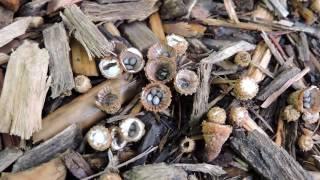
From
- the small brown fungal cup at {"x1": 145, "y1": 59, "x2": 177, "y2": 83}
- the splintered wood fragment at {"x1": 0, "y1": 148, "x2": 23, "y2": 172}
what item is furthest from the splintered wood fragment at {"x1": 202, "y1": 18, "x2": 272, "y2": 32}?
the splintered wood fragment at {"x1": 0, "y1": 148, "x2": 23, "y2": 172}

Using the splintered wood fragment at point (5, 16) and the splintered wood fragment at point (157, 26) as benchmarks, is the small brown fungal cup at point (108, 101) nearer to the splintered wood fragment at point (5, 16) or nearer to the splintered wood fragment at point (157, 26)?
the splintered wood fragment at point (157, 26)

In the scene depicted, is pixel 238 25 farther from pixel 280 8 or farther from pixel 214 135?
pixel 214 135

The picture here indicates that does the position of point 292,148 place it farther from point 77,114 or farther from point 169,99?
point 77,114

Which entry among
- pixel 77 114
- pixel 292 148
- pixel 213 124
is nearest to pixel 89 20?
pixel 77 114

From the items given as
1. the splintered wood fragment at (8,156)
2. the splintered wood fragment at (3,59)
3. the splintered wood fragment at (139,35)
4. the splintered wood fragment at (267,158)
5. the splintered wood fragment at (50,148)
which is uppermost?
the splintered wood fragment at (3,59)

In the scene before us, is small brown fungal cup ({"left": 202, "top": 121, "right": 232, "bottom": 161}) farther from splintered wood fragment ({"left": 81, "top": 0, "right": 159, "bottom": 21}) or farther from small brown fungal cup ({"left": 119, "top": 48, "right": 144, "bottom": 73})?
splintered wood fragment ({"left": 81, "top": 0, "right": 159, "bottom": 21})

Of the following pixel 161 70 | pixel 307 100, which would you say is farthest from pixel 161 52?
pixel 307 100

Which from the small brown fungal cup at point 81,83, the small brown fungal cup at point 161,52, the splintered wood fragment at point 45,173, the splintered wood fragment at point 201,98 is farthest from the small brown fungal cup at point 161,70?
the splintered wood fragment at point 45,173
